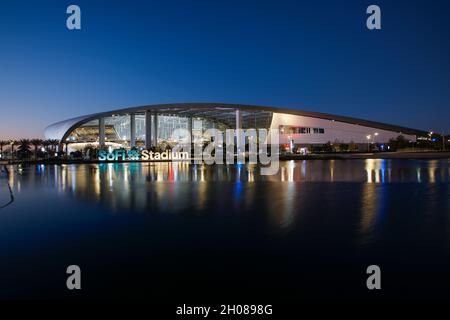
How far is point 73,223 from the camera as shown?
684 cm

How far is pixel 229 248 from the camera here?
503 cm

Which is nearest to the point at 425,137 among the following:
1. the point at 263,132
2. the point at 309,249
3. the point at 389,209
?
the point at 263,132

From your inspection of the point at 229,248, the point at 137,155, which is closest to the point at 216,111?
the point at 137,155

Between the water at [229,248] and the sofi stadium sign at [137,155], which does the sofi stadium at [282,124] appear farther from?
the water at [229,248]

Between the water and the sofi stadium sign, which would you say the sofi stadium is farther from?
the water

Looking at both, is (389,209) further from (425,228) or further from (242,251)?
(242,251)

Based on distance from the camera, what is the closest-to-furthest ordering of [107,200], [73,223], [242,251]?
[242,251] → [73,223] → [107,200]

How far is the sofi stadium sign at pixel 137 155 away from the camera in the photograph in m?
42.1

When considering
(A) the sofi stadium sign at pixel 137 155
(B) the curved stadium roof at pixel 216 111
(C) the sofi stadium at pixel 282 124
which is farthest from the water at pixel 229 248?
(C) the sofi stadium at pixel 282 124

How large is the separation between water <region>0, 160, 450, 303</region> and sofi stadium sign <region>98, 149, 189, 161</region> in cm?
3372

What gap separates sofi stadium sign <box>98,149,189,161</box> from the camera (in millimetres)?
42094

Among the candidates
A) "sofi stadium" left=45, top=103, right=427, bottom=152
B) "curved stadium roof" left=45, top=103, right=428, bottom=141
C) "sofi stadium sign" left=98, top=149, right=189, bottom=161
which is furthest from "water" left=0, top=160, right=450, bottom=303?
"sofi stadium" left=45, top=103, right=427, bottom=152
